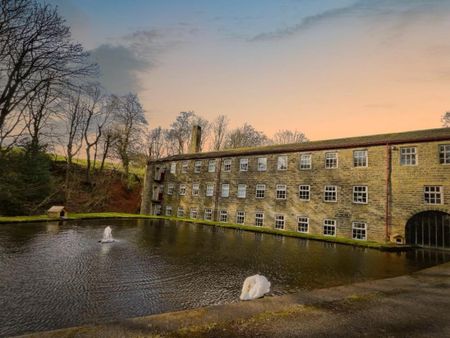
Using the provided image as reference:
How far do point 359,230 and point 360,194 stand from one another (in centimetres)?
291

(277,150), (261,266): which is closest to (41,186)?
(277,150)

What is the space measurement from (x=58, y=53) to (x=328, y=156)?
21493 millimetres

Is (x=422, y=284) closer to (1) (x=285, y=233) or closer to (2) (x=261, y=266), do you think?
(2) (x=261, y=266)

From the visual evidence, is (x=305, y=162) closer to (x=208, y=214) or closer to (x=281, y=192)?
(x=281, y=192)

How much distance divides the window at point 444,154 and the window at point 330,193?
25.3 feet

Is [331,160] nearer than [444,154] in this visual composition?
No

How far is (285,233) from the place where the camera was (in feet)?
76.8

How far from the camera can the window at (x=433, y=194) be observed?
19328 mm

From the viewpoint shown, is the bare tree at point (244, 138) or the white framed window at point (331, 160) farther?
the bare tree at point (244, 138)

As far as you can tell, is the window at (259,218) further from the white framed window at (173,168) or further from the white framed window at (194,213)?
the white framed window at (173,168)

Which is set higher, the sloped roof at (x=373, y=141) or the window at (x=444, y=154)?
the sloped roof at (x=373, y=141)

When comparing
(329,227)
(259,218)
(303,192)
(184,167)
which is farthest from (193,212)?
(329,227)

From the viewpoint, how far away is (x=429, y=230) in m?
19.7

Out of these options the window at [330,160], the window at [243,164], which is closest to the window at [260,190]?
the window at [243,164]
